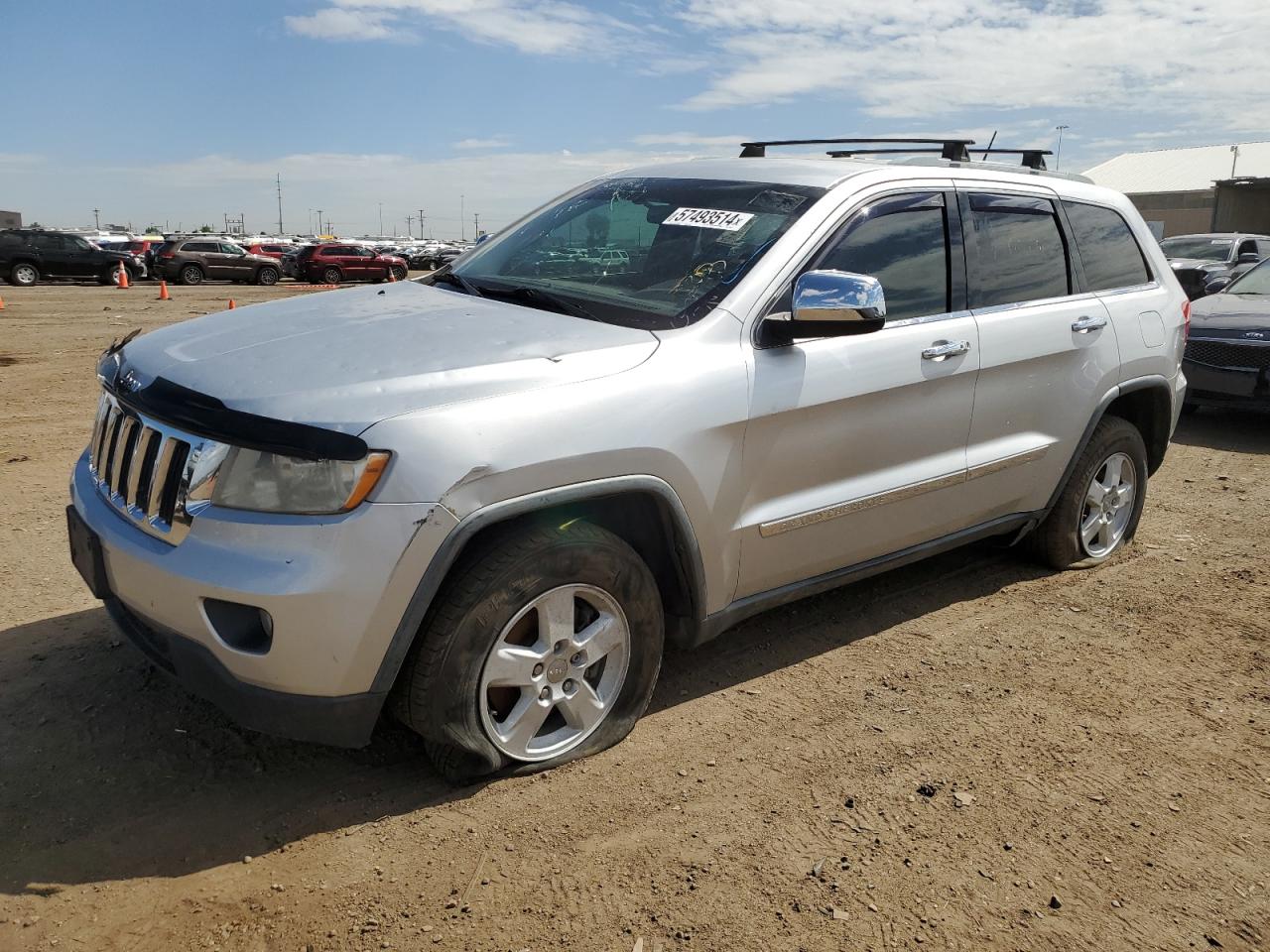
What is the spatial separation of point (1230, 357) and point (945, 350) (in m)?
6.16

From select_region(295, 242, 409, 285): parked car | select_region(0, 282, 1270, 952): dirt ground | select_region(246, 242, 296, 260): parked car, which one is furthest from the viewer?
select_region(295, 242, 409, 285): parked car

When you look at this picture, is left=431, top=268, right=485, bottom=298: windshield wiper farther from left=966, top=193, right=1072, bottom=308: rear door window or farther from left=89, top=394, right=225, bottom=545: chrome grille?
left=966, top=193, right=1072, bottom=308: rear door window

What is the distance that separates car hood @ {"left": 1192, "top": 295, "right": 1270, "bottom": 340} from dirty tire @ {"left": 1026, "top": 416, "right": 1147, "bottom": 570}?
4.39 meters

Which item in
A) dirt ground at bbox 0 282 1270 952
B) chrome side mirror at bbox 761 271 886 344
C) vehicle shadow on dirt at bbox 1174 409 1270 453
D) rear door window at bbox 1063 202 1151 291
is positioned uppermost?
rear door window at bbox 1063 202 1151 291

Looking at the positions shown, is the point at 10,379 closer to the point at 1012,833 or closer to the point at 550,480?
the point at 550,480

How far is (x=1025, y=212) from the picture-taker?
14.7 ft

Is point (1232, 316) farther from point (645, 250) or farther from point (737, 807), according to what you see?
point (737, 807)

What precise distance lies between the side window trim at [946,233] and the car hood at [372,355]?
81 cm

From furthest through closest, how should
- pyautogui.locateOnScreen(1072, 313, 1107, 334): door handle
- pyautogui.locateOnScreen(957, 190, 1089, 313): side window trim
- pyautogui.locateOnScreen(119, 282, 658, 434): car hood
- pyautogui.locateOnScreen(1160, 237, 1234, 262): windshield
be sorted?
pyautogui.locateOnScreen(1160, 237, 1234, 262): windshield → pyautogui.locateOnScreen(1072, 313, 1107, 334): door handle → pyautogui.locateOnScreen(957, 190, 1089, 313): side window trim → pyautogui.locateOnScreen(119, 282, 658, 434): car hood

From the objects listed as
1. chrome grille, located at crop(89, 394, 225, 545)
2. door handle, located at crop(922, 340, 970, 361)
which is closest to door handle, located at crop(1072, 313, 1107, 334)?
door handle, located at crop(922, 340, 970, 361)

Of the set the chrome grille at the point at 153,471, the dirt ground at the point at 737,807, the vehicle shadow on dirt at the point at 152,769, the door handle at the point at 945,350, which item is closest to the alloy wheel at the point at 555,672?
the dirt ground at the point at 737,807

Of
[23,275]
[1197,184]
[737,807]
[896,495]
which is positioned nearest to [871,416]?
[896,495]

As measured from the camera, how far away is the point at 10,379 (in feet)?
33.4

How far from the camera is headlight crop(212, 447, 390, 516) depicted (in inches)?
103
